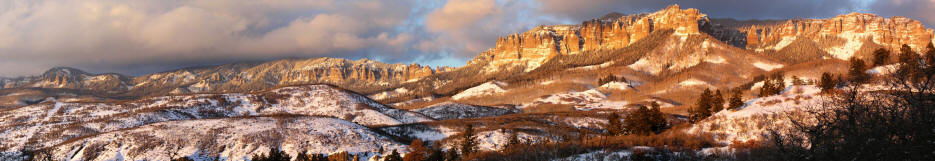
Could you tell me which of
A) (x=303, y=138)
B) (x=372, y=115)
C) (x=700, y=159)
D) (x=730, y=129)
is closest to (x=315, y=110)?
(x=372, y=115)

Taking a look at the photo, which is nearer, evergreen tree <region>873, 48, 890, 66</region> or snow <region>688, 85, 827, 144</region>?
snow <region>688, 85, 827, 144</region>

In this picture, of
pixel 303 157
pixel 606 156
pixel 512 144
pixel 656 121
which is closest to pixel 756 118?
pixel 656 121

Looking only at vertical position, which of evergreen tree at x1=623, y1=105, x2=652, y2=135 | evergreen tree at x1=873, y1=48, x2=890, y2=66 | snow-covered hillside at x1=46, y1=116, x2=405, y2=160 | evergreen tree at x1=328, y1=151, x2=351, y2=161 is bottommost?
evergreen tree at x1=328, y1=151, x2=351, y2=161

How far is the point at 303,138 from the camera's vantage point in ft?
296

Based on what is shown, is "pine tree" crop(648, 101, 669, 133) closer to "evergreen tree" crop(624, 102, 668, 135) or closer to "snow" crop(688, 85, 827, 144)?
"evergreen tree" crop(624, 102, 668, 135)

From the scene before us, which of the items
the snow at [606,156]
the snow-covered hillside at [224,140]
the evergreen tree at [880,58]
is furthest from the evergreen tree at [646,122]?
the evergreen tree at [880,58]

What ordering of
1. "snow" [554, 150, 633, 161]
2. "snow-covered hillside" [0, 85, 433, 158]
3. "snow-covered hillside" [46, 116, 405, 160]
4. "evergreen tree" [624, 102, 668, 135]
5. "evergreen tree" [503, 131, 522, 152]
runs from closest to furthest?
"snow" [554, 150, 633, 161]
"evergreen tree" [503, 131, 522, 152]
"evergreen tree" [624, 102, 668, 135]
"snow-covered hillside" [46, 116, 405, 160]
"snow-covered hillside" [0, 85, 433, 158]

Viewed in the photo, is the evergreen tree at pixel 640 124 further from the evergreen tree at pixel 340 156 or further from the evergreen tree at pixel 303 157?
the evergreen tree at pixel 303 157

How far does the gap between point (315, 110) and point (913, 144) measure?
153 m

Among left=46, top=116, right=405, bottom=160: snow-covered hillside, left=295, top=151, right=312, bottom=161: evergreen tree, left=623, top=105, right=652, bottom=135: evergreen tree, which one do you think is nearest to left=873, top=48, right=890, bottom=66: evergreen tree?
left=623, top=105, right=652, bottom=135: evergreen tree

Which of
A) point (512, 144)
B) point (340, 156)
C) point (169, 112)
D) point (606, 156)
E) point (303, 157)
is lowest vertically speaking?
point (340, 156)

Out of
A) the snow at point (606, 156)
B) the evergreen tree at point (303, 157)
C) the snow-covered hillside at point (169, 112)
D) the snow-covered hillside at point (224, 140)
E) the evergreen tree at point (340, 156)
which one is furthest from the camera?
the snow-covered hillside at point (169, 112)

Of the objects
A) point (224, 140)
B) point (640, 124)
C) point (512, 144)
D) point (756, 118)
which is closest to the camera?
point (756, 118)

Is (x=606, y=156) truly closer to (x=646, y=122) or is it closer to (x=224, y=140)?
(x=646, y=122)
